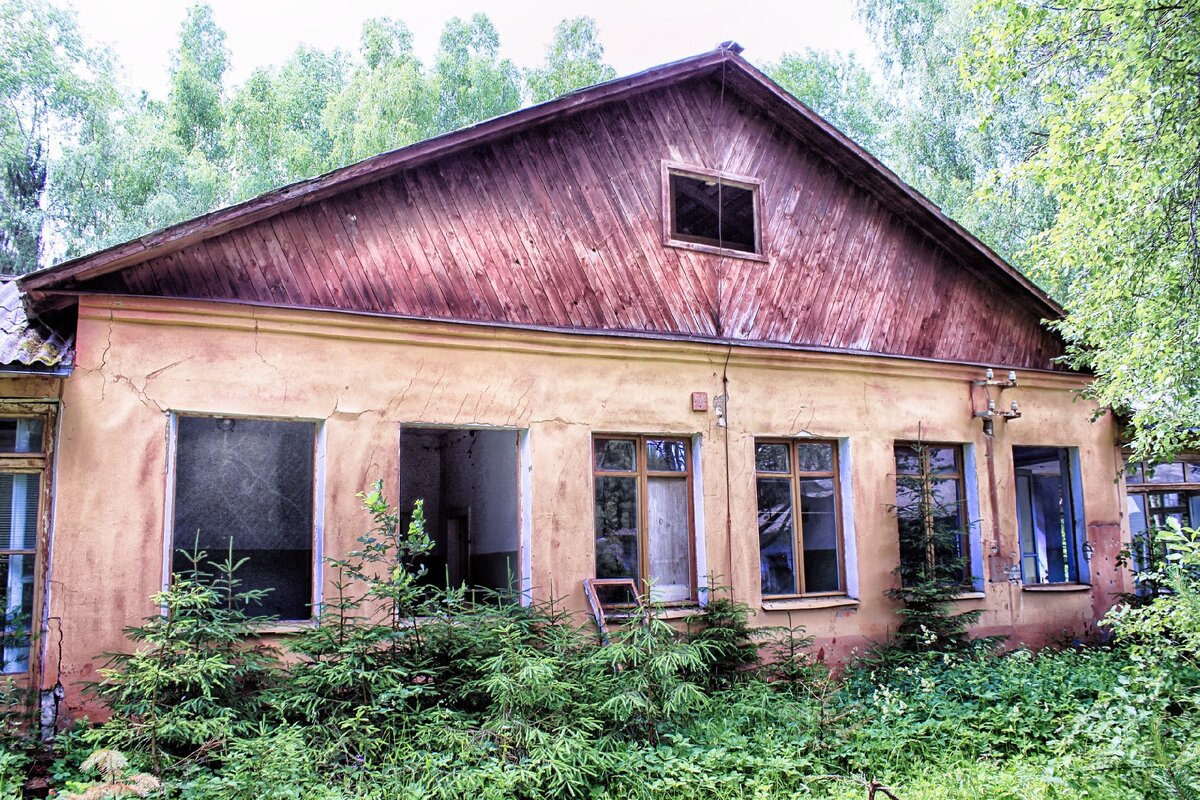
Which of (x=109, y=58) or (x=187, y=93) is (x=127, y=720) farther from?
(x=187, y=93)

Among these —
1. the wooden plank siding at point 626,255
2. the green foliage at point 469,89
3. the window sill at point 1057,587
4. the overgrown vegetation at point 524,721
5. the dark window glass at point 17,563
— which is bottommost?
the overgrown vegetation at point 524,721

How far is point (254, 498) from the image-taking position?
30.6ft

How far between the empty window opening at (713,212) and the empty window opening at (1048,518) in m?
5.11

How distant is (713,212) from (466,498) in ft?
16.4

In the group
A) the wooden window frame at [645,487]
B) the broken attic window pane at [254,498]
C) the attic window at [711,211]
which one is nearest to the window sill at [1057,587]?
the wooden window frame at [645,487]

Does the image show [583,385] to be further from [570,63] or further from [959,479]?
[570,63]

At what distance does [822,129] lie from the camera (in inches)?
431

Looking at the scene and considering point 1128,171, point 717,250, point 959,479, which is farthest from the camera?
point 959,479

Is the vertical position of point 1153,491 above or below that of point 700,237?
below

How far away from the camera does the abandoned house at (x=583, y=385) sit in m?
7.23

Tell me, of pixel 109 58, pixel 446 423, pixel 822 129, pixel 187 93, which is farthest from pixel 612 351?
pixel 187 93

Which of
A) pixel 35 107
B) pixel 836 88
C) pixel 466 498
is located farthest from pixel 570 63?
pixel 466 498

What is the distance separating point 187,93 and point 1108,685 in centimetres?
3012

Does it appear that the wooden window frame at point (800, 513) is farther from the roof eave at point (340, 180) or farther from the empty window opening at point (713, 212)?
the roof eave at point (340, 180)
